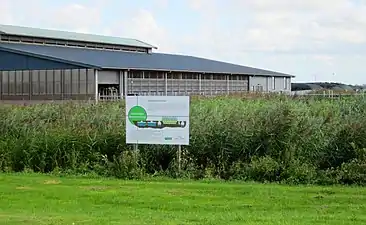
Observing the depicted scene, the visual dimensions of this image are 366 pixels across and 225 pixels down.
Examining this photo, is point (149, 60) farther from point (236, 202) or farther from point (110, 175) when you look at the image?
point (236, 202)

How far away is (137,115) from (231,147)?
2.55 m

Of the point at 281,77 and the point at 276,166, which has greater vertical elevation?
the point at 281,77

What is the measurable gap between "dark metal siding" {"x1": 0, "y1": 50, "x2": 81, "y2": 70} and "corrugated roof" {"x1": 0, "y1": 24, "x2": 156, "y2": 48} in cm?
470

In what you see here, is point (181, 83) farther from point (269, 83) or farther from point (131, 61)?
point (269, 83)

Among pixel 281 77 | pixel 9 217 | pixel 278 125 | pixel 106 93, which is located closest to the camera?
pixel 9 217

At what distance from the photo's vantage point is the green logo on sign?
15.8 metres

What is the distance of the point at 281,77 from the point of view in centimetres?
7506

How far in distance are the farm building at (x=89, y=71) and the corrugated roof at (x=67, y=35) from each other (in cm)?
10

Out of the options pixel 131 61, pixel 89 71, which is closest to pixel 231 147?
pixel 89 71

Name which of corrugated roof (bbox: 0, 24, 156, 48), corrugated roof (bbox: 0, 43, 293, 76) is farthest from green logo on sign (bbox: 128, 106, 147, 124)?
corrugated roof (bbox: 0, 24, 156, 48)

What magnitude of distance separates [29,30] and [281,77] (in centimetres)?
3046

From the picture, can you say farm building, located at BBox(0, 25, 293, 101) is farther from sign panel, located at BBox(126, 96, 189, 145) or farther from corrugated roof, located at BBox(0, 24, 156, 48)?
sign panel, located at BBox(126, 96, 189, 145)

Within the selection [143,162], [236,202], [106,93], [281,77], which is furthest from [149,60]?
[236,202]

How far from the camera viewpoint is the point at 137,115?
15844mm
